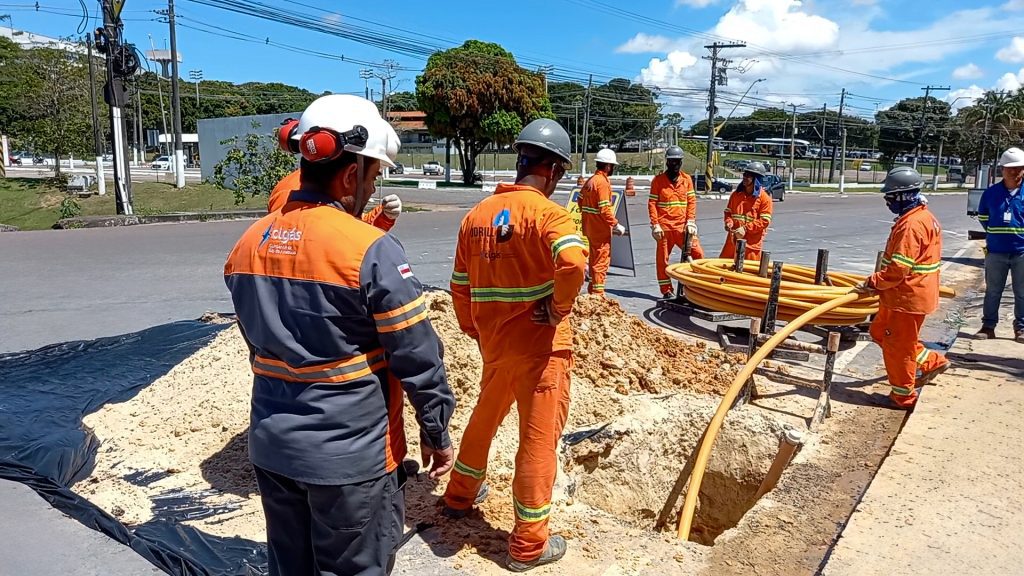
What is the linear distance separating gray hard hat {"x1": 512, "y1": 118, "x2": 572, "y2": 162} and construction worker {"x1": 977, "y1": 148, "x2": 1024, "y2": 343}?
5742mm

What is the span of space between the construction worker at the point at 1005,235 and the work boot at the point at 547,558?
605 cm

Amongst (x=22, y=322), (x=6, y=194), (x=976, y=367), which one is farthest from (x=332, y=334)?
(x=6, y=194)

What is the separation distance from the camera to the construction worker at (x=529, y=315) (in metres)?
3.01

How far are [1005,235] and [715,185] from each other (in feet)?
104

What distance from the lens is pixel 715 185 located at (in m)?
37.7

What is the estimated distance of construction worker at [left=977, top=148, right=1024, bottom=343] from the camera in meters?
6.88

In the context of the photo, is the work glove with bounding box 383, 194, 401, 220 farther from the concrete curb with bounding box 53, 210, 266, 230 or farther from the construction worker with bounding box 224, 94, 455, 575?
the concrete curb with bounding box 53, 210, 266, 230

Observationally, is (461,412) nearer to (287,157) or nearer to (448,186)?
(287,157)

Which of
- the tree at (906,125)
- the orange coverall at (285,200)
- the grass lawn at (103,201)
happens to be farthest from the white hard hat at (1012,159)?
the tree at (906,125)

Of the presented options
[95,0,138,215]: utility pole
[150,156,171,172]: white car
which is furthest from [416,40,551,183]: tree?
[150,156,171,172]: white car

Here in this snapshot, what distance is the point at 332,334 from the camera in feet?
6.49

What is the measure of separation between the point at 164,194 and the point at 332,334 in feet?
88.0

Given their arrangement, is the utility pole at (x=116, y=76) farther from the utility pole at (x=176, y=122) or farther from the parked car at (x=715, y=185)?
the parked car at (x=715, y=185)

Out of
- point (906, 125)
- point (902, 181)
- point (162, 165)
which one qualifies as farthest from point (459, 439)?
point (906, 125)
